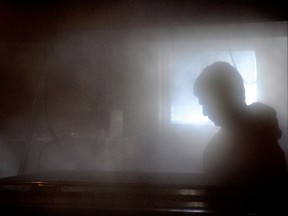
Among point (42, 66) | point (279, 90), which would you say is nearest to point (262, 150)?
point (279, 90)

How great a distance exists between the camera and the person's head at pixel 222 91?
6.01 ft

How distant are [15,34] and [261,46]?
1.75 metres

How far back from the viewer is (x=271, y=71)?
258cm

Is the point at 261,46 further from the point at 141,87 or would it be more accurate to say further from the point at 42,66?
the point at 42,66

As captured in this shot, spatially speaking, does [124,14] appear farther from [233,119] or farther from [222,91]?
[233,119]

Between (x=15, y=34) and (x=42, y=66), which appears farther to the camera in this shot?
(x=42, y=66)

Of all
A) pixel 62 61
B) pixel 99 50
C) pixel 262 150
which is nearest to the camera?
pixel 262 150

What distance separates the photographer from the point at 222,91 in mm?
1846

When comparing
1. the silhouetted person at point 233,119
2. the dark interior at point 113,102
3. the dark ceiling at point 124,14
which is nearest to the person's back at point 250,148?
the silhouetted person at point 233,119

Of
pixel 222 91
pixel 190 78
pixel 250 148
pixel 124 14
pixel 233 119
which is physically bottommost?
pixel 250 148

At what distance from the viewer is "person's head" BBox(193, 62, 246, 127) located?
183 centimetres

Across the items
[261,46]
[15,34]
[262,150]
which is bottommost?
[262,150]

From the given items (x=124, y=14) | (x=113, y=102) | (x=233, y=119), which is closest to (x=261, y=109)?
(x=233, y=119)

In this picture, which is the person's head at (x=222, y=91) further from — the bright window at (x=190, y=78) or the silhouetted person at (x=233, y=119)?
the bright window at (x=190, y=78)
